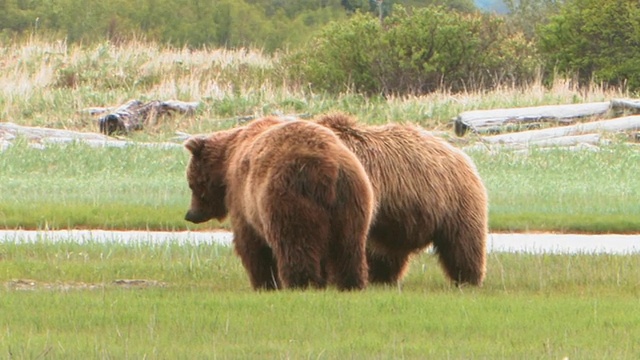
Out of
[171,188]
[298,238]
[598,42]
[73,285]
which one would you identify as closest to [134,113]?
[171,188]

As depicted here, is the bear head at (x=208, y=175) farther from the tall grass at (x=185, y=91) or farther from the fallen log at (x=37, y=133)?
the tall grass at (x=185, y=91)

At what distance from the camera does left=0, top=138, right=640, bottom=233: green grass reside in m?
15.0

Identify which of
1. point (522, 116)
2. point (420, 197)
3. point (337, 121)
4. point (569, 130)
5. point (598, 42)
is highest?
point (337, 121)

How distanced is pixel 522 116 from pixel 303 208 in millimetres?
17464

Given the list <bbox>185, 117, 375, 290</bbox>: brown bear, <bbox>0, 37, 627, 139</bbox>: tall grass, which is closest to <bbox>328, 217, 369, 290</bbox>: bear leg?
<bbox>185, 117, 375, 290</bbox>: brown bear

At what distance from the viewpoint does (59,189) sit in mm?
18297

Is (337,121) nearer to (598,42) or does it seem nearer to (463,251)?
(463,251)

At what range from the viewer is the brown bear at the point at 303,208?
8.46 meters

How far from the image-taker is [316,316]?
768 centimetres

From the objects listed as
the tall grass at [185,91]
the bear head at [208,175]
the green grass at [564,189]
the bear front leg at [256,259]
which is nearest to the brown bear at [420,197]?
the bear front leg at [256,259]

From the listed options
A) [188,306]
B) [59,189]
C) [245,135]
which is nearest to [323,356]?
[188,306]

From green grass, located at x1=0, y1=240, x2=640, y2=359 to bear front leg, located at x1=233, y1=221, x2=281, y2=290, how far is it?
11.0 inches

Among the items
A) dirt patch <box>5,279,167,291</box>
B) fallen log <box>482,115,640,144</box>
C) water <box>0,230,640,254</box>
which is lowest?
fallen log <box>482,115,640,144</box>

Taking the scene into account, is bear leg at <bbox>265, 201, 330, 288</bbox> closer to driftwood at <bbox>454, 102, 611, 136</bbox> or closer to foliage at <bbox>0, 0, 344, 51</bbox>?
driftwood at <bbox>454, 102, 611, 136</bbox>
